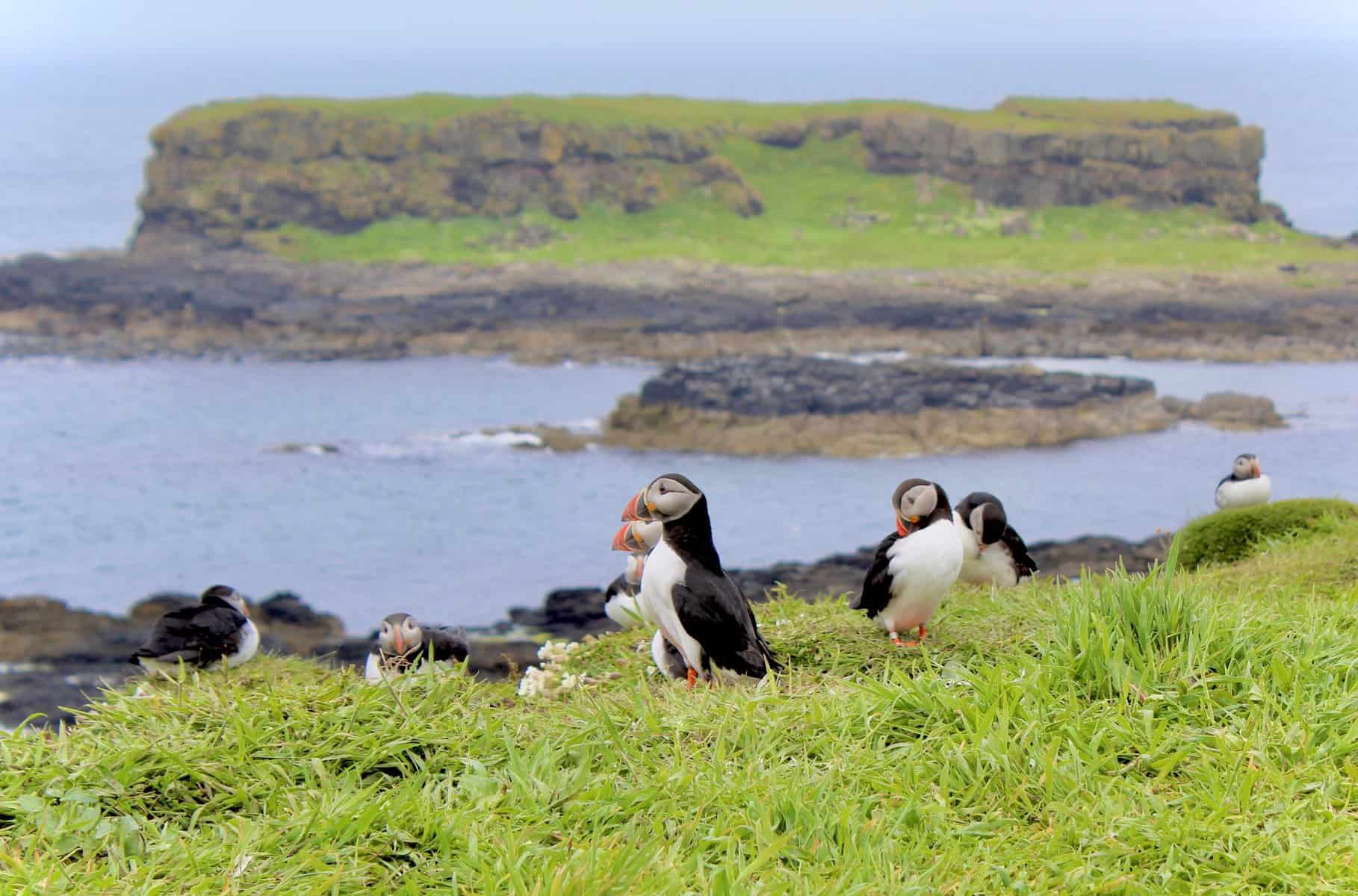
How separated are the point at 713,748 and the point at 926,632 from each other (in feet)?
6.40

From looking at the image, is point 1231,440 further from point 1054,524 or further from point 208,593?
point 208,593

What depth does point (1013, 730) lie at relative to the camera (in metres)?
4.27

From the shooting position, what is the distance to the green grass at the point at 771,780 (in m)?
3.58

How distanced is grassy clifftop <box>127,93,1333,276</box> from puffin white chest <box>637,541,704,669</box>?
5217cm

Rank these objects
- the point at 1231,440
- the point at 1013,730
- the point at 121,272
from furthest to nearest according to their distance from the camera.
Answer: the point at 121,272 → the point at 1231,440 → the point at 1013,730

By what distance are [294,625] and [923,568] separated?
17.7m

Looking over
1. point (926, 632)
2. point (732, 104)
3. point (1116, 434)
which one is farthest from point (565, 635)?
point (732, 104)

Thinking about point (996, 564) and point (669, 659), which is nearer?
point (669, 659)

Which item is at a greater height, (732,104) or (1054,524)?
(732,104)

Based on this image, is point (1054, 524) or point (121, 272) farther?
point (121, 272)

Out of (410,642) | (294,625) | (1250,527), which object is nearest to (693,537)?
(410,642)

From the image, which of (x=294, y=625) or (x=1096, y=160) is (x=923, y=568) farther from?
(x=1096, y=160)

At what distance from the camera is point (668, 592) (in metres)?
5.26

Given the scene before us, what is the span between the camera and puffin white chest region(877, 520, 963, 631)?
5.48m
